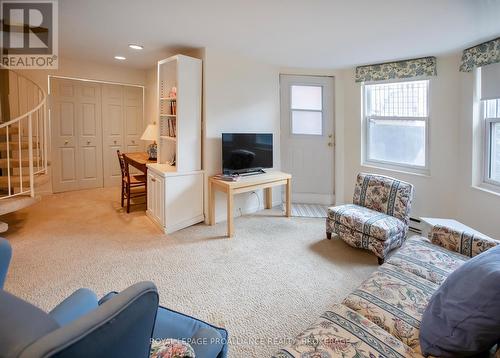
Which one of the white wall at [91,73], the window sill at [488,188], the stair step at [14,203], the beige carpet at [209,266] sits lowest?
the beige carpet at [209,266]

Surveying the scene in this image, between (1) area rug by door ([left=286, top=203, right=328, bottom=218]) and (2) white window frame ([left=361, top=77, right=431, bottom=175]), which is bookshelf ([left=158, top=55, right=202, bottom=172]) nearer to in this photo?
(1) area rug by door ([left=286, top=203, right=328, bottom=218])

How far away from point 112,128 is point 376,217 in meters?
4.98

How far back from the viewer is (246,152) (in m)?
4.08

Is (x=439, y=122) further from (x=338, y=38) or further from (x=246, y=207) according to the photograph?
(x=246, y=207)

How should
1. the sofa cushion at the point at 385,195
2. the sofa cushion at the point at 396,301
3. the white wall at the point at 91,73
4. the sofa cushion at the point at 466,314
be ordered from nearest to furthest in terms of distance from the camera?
the sofa cushion at the point at 466,314
the sofa cushion at the point at 396,301
the sofa cushion at the point at 385,195
the white wall at the point at 91,73

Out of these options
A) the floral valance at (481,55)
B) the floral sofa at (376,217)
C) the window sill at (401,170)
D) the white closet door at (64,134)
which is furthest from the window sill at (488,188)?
the white closet door at (64,134)

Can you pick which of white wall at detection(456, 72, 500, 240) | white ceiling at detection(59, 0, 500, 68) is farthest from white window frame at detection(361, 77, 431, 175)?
white ceiling at detection(59, 0, 500, 68)

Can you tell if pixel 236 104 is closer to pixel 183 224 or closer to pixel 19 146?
pixel 183 224

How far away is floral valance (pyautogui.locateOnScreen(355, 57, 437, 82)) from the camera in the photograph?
3737 millimetres

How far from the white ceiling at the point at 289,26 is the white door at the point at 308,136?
0.73 m

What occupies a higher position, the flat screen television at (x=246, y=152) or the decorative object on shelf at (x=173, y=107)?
the decorative object on shelf at (x=173, y=107)

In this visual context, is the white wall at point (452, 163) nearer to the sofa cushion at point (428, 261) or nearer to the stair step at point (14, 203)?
the sofa cushion at point (428, 261)

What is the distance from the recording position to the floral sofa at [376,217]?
293 cm

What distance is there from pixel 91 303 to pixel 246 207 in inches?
125
